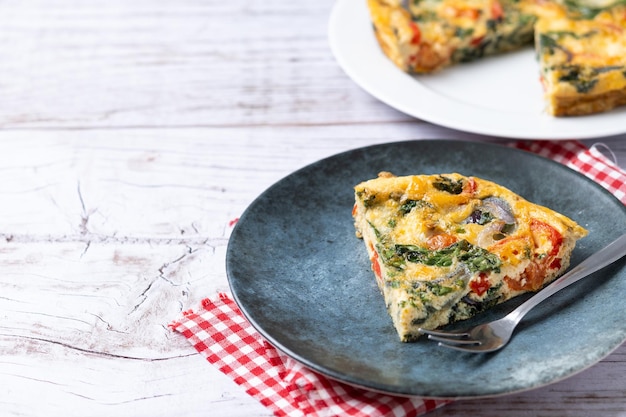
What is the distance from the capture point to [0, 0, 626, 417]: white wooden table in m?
3.23

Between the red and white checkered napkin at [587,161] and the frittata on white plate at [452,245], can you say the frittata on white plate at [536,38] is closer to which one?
the red and white checkered napkin at [587,161]

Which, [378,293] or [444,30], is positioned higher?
[444,30]

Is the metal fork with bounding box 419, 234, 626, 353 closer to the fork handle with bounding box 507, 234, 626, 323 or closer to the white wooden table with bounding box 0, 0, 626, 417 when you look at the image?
the fork handle with bounding box 507, 234, 626, 323

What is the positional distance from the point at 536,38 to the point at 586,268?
95.3 inches

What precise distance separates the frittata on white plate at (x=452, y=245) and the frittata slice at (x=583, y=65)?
1.38m

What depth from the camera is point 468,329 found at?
10.2 feet

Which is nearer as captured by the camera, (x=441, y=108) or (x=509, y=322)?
(x=509, y=322)

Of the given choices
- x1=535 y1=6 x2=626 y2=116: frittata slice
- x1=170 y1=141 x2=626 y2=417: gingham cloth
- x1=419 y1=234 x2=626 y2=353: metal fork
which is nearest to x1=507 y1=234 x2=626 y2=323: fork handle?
x1=419 y1=234 x2=626 y2=353: metal fork

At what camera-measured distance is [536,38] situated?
17.4ft

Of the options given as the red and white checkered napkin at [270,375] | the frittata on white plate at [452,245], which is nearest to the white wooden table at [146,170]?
the red and white checkered napkin at [270,375]

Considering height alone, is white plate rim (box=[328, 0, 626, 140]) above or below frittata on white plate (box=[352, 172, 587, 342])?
below

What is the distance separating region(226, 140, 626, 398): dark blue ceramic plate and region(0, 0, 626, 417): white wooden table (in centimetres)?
24

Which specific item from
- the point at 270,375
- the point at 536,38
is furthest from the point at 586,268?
the point at 536,38

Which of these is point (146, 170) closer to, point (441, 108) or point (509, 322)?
point (441, 108)
